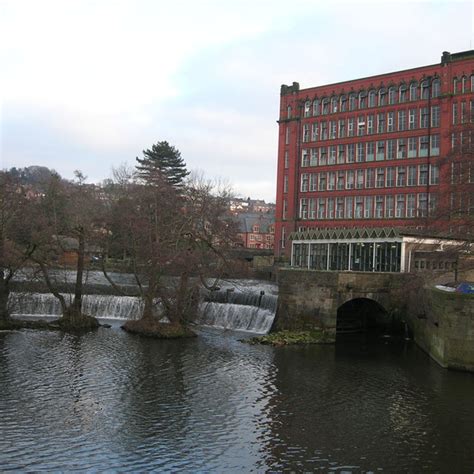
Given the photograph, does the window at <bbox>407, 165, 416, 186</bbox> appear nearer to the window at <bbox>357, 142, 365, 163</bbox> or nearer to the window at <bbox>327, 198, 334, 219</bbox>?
the window at <bbox>357, 142, 365, 163</bbox>

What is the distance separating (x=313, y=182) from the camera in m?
82.1

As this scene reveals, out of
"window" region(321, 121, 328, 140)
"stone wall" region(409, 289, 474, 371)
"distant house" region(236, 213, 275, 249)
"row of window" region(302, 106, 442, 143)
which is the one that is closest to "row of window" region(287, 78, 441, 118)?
"row of window" region(302, 106, 442, 143)

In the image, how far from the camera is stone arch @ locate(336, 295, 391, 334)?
4269 cm

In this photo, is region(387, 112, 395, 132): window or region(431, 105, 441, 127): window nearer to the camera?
region(431, 105, 441, 127): window

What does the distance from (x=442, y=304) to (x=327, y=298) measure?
9.55 metres

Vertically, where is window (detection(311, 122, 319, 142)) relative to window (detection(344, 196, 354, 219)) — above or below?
above

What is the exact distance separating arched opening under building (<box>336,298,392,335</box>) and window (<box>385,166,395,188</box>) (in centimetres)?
3298

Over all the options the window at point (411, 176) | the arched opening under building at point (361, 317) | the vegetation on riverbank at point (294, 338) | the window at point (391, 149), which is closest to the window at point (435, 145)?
the window at point (411, 176)

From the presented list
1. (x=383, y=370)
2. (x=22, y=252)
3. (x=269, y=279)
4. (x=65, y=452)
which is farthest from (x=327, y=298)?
(x=269, y=279)

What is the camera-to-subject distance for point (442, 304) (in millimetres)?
29000

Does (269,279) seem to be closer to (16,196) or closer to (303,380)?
(16,196)

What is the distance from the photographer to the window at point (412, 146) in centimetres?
7194

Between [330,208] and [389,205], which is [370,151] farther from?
[330,208]

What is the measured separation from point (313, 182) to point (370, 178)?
28.8ft
